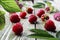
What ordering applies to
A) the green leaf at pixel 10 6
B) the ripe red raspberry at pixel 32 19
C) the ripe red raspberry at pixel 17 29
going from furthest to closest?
the ripe red raspberry at pixel 32 19
the ripe red raspberry at pixel 17 29
the green leaf at pixel 10 6

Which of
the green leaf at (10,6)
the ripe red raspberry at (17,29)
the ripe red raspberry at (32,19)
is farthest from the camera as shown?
the ripe red raspberry at (32,19)

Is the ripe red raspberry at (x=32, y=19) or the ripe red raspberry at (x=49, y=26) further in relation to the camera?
the ripe red raspberry at (x=32, y=19)

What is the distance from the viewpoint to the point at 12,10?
0.20 m

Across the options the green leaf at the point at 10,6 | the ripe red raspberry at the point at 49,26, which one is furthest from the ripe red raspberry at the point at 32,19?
the green leaf at the point at 10,6

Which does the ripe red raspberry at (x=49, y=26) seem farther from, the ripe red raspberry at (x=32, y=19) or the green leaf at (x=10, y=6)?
the green leaf at (x=10, y=6)

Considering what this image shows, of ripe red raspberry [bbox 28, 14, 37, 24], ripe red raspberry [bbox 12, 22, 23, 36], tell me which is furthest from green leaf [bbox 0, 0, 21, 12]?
ripe red raspberry [bbox 28, 14, 37, 24]

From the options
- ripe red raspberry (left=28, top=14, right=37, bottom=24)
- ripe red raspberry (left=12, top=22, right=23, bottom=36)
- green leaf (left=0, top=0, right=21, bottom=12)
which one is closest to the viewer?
green leaf (left=0, top=0, right=21, bottom=12)

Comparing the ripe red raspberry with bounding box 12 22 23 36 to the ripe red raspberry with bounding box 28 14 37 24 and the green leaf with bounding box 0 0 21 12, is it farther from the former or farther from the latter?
the green leaf with bounding box 0 0 21 12

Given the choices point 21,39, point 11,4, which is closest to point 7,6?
point 11,4

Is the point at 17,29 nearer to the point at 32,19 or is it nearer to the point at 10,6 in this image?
the point at 32,19

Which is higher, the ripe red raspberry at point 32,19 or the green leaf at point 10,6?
the green leaf at point 10,6

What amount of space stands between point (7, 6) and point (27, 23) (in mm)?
607

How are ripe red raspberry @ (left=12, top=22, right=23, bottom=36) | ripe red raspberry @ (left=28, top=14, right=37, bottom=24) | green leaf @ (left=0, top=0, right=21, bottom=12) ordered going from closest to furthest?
1. green leaf @ (left=0, top=0, right=21, bottom=12)
2. ripe red raspberry @ (left=12, top=22, right=23, bottom=36)
3. ripe red raspberry @ (left=28, top=14, right=37, bottom=24)

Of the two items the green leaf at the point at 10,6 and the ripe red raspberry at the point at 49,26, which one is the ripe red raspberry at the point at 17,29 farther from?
the green leaf at the point at 10,6
